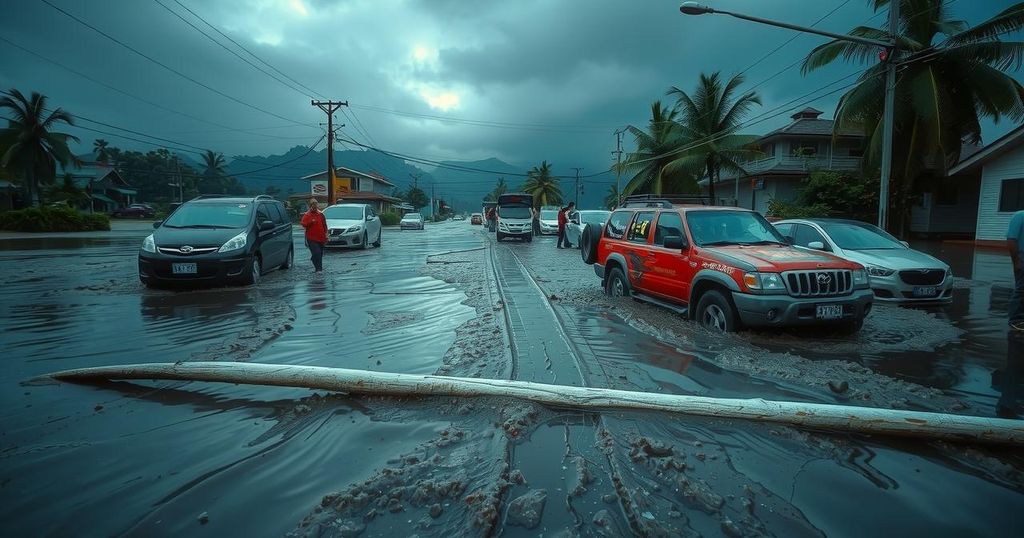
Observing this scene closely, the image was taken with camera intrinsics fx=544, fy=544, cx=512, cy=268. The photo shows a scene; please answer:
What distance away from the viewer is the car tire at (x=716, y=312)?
6.03m

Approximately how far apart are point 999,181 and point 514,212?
19.7m

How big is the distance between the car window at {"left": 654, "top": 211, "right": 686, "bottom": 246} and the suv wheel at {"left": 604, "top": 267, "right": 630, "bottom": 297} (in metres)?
1.03

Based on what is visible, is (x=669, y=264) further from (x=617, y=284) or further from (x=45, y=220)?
(x=45, y=220)

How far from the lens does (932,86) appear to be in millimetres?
17844

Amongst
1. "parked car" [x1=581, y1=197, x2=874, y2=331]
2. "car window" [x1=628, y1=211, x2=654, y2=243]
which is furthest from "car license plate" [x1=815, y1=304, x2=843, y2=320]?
"car window" [x1=628, y1=211, x2=654, y2=243]

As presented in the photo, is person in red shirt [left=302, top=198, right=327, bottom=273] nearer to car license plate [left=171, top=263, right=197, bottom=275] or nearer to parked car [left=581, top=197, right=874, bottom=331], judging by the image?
car license plate [left=171, top=263, right=197, bottom=275]

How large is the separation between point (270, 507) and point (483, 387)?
5.45 feet

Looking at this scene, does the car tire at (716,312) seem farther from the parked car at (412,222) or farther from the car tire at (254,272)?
the parked car at (412,222)

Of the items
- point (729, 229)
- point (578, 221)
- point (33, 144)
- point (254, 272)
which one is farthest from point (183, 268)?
point (33, 144)

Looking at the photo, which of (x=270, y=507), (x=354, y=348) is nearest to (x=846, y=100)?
(x=354, y=348)

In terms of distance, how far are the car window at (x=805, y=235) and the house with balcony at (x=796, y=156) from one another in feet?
→ 76.4

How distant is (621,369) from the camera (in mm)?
4938

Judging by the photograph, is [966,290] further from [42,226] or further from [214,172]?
[214,172]

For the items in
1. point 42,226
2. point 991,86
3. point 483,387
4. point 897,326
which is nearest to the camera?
point 483,387
